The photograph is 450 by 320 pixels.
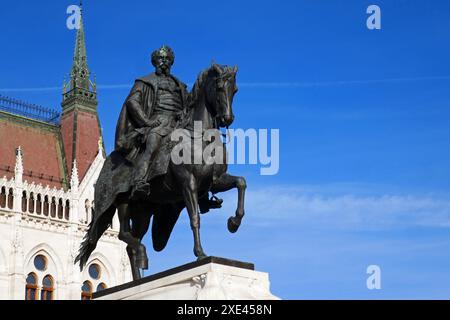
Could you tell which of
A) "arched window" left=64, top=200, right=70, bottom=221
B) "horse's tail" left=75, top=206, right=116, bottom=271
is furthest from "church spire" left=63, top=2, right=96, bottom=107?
"horse's tail" left=75, top=206, right=116, bottom=271

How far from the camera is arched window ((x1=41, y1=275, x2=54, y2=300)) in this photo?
6272cm

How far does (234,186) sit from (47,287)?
50.7m

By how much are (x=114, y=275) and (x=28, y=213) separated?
7236 millimetres

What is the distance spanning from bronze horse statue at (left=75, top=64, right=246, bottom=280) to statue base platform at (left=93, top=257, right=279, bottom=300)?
450 millimetres

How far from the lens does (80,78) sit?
71750 millimetres

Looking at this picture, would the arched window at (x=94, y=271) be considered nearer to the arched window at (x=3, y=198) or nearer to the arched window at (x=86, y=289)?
the arched window at (x=86, y=289)

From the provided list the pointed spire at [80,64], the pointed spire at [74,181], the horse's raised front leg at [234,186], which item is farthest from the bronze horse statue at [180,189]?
the pointed spire at [80,64]

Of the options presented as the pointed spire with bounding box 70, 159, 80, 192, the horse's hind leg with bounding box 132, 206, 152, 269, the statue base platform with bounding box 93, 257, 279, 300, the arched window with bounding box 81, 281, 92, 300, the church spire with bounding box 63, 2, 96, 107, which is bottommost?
the statue base platform with bounding box 93, 257, 279, 300

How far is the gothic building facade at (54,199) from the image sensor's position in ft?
205

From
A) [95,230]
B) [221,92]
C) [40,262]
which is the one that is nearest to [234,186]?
[221,92]

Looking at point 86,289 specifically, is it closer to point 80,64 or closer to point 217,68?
point 80,64

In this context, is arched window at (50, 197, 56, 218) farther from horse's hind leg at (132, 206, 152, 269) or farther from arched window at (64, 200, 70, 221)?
horse's hind leg at (132, 206, 152, 269)

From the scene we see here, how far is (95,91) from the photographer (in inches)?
2862

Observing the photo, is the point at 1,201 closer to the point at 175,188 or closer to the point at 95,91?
the point at 95,91
